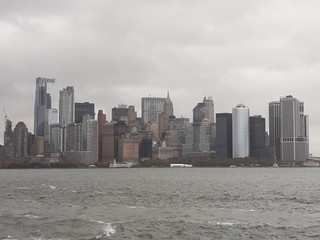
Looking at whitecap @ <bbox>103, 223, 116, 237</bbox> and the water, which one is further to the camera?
the water

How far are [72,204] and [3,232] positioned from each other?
27.5 metres

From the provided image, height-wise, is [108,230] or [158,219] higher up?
[108,230]

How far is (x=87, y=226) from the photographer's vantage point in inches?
2146

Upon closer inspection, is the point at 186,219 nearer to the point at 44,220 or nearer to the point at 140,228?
the point at 140,228

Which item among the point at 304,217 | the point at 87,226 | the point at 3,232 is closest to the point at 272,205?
the point at 304,217

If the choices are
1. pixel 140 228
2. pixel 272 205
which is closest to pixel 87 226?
pixel 140 228

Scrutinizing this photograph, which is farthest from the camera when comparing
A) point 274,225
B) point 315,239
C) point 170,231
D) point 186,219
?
point 186,219

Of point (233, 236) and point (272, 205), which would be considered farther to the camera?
point (272, 205)

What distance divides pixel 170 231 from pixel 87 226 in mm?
8388

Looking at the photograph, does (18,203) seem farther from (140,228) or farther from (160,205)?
(140,228)

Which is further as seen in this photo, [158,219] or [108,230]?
[158,219]

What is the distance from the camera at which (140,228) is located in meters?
54.2

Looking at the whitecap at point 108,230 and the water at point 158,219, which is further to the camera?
the water at point 158,219

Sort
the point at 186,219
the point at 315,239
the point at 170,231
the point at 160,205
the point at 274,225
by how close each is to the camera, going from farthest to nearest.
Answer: the point at 160,205 → the point at 186,219 → the point at 274,225 → the point at 170,231 → the point at 315,239
